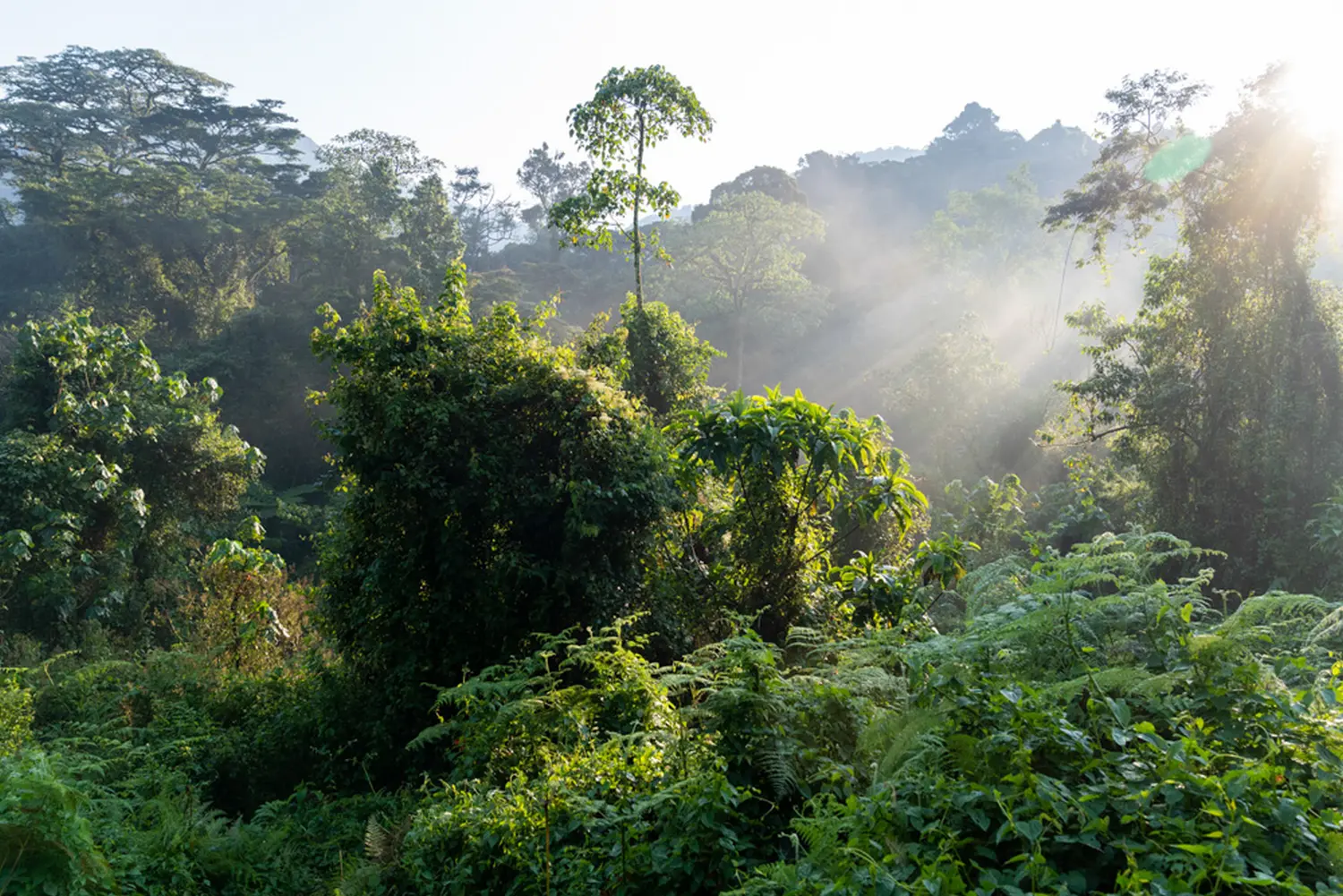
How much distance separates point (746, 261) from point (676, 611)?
96.2ft

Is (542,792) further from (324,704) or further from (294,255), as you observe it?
(294,255)

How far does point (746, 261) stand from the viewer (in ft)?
110

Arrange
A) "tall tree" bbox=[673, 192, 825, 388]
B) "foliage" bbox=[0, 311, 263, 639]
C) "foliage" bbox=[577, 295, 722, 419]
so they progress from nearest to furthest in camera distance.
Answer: "foliage" bbox=[577, 295, 722, 419]
"foliage" bbox=[0, 311, 263, 639]
"tall tree" bbox=[673, 192, 825, 388]

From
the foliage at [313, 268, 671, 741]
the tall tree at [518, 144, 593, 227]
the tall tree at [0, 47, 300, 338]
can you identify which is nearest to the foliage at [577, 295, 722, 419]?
the foliage at [313, 268, 671, 741]

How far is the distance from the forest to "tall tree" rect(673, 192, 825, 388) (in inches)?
645

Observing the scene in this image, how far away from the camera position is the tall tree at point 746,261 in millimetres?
32594

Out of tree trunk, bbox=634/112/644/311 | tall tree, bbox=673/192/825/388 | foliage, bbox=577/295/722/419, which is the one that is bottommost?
foliage, bbox=577/295/722/419

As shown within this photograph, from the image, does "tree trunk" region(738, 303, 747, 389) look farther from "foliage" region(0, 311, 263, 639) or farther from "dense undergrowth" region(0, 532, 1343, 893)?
"dense undergrowth" region(0, 532, 1343, 893)

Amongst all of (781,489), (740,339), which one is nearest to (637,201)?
(781,489)

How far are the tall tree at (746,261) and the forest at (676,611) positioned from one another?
53.7ft

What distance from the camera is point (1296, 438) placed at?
10594 mm

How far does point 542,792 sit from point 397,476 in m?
2.97

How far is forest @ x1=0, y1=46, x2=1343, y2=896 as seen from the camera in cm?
205

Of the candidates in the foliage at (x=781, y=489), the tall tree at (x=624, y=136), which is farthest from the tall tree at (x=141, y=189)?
the foliage at (x=781, y=489)
